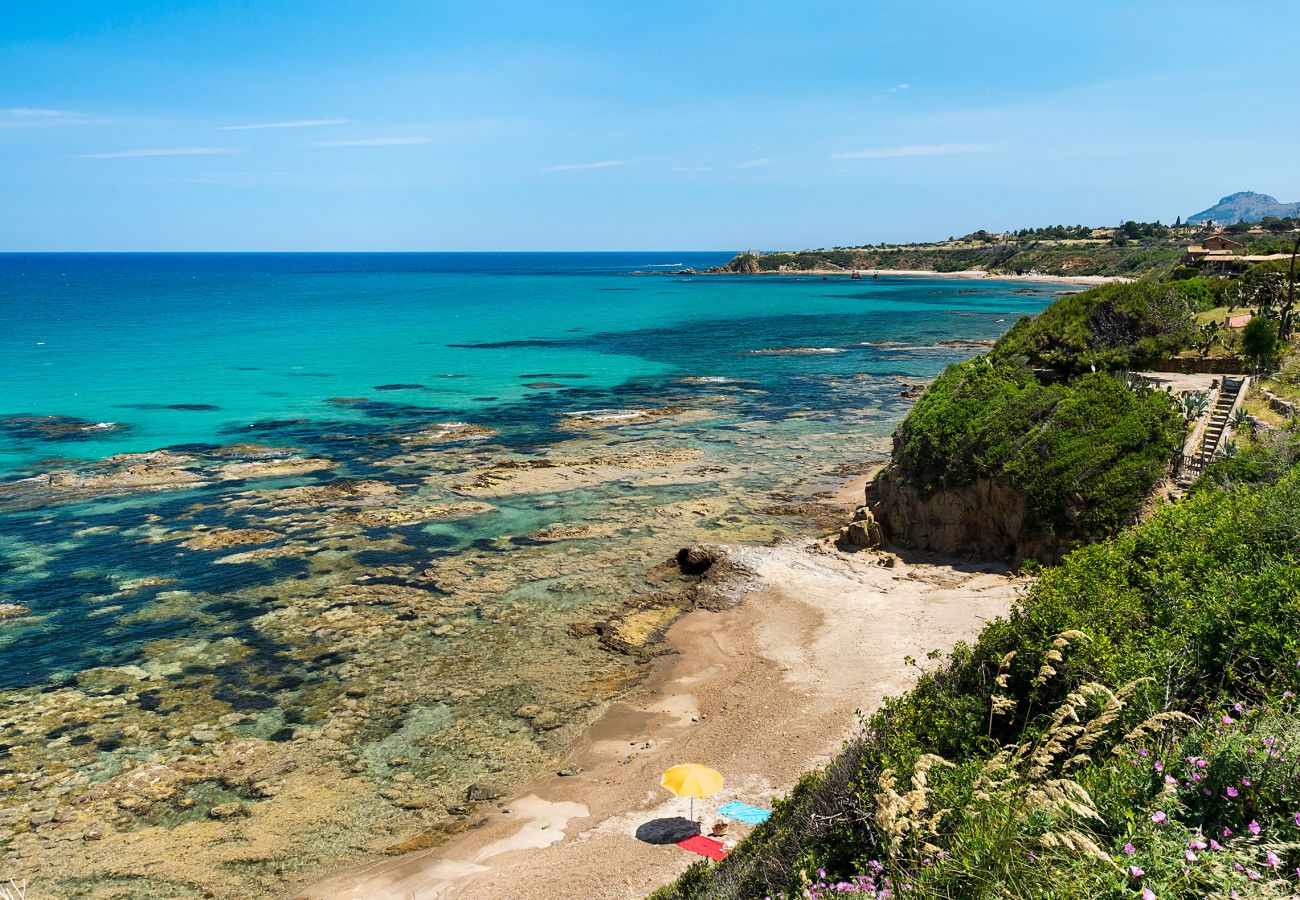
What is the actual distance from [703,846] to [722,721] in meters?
3.84

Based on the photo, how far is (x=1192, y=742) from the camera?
649cm

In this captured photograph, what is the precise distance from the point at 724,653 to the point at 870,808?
11.3 metres

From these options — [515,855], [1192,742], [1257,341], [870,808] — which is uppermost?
[1257,341]

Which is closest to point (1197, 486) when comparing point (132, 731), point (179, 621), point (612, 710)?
point (612, 710)

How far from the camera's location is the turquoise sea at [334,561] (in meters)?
14.3

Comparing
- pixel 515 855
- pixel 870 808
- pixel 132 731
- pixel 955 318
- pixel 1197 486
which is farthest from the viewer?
pixel 955 318

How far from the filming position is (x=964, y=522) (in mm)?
23297

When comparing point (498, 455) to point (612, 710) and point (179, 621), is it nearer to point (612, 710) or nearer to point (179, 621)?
point (179, 621)

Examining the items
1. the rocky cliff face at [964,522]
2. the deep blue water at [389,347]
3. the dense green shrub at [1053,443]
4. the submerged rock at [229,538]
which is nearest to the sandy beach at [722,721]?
the rocky cliff face at [964,522]

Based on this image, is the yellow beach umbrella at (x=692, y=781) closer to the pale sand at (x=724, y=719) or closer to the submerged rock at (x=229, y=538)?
the pale sand at (x=724, y=719)

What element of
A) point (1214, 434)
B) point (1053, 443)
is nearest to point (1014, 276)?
point (1214, 434)

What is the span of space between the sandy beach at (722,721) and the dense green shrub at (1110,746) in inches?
111

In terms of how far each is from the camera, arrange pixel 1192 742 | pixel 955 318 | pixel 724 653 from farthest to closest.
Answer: pixel 955 318, pixel 724 653, pixel 1192 742

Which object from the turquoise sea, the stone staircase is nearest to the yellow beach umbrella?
the turquoise sea
